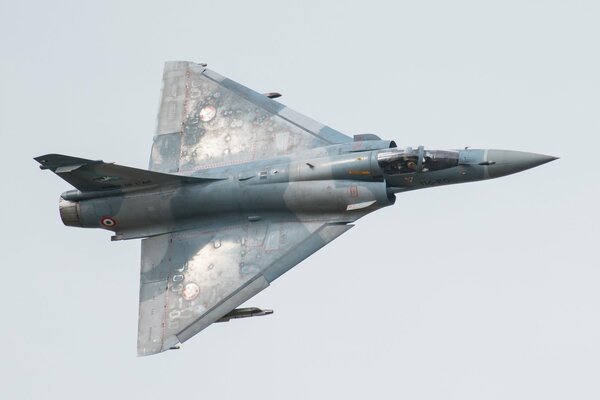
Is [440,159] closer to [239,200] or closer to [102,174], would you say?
[239,200]

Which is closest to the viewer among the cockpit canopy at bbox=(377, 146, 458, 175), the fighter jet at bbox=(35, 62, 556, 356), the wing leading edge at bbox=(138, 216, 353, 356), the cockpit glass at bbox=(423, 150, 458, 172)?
the cockpit canopy at bbox=(377, 146, 458, 175)

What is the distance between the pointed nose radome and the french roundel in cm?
1104

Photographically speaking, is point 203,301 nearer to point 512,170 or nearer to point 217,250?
point 217,250

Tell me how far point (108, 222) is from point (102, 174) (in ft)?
4.99

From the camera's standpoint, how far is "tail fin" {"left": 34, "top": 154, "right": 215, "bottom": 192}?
43.0m

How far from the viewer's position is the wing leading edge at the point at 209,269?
138ft

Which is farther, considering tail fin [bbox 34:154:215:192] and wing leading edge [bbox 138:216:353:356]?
tail fin [bbox 34:154:215:192]

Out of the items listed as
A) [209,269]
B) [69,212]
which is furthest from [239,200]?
[69,212]

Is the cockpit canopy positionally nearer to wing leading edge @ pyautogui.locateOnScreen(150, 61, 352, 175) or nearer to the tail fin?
wing leading edge @ pyautogui.locateOnScreen(150, 61, 352, 175)

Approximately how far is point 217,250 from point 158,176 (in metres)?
2.74

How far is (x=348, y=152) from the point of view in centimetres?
4241

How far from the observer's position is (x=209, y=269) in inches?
1690

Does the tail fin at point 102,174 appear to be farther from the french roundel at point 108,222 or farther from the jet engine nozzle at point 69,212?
the french roundel at point 108,222

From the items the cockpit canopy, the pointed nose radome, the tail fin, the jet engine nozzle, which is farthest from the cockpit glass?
the jet engine nozzle
